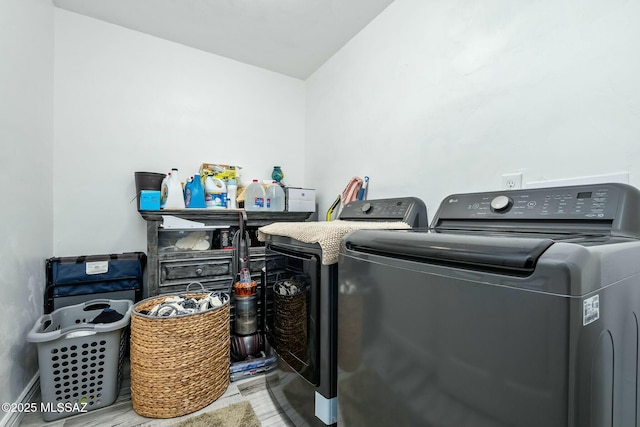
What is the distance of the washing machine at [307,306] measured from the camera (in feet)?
3.49

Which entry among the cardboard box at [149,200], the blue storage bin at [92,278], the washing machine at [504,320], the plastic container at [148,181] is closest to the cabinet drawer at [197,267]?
the blue storage bin at [92,278]

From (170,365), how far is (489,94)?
6.73 feet

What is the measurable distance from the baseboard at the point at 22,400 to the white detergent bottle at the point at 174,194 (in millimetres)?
1191

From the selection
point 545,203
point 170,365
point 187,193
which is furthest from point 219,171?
point 545,203

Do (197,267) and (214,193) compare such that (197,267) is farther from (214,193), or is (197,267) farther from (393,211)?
(393,211)

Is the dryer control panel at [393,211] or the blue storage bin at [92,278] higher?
the dryer control panel at [393,211]

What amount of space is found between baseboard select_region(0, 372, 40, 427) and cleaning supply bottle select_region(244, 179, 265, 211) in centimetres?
159

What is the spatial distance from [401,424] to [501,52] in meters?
1.48

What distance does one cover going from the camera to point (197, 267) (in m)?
1.99

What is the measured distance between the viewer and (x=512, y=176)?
3.85 feet

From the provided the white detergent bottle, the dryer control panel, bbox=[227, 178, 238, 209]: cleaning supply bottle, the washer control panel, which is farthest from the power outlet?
the white detergent bottle

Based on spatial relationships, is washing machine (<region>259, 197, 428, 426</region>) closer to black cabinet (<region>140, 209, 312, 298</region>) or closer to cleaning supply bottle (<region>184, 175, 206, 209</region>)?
black cabinet (<region>140, 209, 312, 298</region>)

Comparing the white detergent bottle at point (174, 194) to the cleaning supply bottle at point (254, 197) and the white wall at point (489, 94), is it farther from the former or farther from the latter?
the white wall at point (489, 94)

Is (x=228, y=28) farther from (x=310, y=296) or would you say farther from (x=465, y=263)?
(x=465, y=263)
